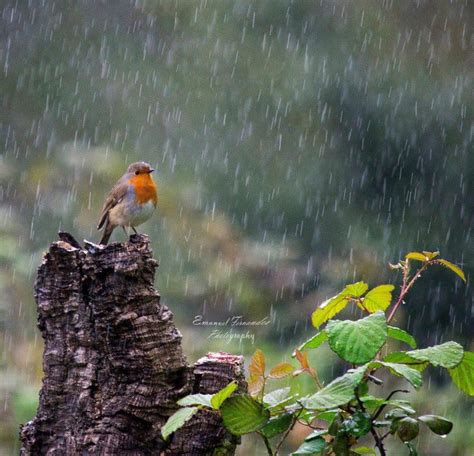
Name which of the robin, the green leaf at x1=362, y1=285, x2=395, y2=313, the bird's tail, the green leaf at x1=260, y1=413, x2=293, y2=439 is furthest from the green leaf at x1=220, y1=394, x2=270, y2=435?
the bird's tail

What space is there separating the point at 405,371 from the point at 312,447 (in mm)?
240

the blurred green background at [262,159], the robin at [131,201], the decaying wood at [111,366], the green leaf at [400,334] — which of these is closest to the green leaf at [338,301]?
the green leaf at [400,334]

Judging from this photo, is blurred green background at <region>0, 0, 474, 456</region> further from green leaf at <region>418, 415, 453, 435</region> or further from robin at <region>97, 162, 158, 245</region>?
green leaf at <region>418, 415, 453, 435</region>

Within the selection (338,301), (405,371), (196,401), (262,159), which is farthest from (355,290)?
(262,159)

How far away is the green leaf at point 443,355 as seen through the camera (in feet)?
5.05

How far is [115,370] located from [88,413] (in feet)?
0.34

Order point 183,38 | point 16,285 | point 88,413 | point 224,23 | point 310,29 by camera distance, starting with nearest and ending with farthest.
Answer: point 88,413 → point 16,285 → point 310,29 → point 224,23 → point 183,38

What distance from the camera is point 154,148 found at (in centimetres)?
706

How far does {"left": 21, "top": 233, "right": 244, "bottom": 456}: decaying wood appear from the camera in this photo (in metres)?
1.80

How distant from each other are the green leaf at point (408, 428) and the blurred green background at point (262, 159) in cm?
274

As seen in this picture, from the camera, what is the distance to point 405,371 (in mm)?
1524

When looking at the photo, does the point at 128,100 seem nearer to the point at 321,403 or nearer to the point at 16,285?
the point at 16,285

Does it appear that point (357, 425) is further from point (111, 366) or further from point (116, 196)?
point (116, 196)

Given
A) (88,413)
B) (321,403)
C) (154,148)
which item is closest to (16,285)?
(154,148)
